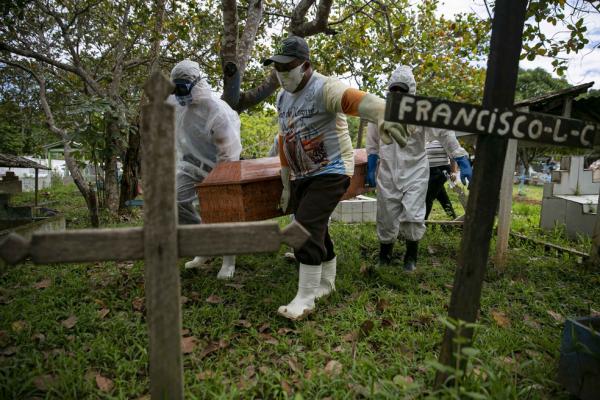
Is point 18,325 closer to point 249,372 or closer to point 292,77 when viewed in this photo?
point 249,372

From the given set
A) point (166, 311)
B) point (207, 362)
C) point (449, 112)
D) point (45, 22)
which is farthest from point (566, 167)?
point (45, 22)

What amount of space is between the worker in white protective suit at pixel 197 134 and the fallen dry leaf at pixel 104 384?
1.62 m

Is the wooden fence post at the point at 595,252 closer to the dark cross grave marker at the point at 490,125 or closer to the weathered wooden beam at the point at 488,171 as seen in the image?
the dark cross grave marker at the point at 490,125

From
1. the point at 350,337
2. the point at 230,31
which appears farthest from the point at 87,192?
the point at 350,337

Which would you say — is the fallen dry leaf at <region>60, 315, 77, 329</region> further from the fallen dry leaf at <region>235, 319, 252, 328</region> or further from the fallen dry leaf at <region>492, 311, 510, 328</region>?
the fallen dry leaf at <region>492, 311, 510, 328</region>

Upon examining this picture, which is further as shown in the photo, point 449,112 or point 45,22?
point 45,22

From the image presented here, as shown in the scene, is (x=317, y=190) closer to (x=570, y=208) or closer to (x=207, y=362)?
(x=207, y=362)

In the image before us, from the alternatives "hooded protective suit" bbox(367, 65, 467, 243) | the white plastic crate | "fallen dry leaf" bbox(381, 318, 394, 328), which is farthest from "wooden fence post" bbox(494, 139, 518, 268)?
the white plastic crate

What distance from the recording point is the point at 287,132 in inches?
115

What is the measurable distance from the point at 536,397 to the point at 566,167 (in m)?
5.40

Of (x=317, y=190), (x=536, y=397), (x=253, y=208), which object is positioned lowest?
(x=536, y=397)

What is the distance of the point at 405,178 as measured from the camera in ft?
12.5

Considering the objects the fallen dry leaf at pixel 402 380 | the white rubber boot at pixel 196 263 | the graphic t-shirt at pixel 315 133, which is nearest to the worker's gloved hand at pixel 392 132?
the graphic t-shirt at pixel 315 133

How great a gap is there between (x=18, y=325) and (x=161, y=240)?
6.74ft
